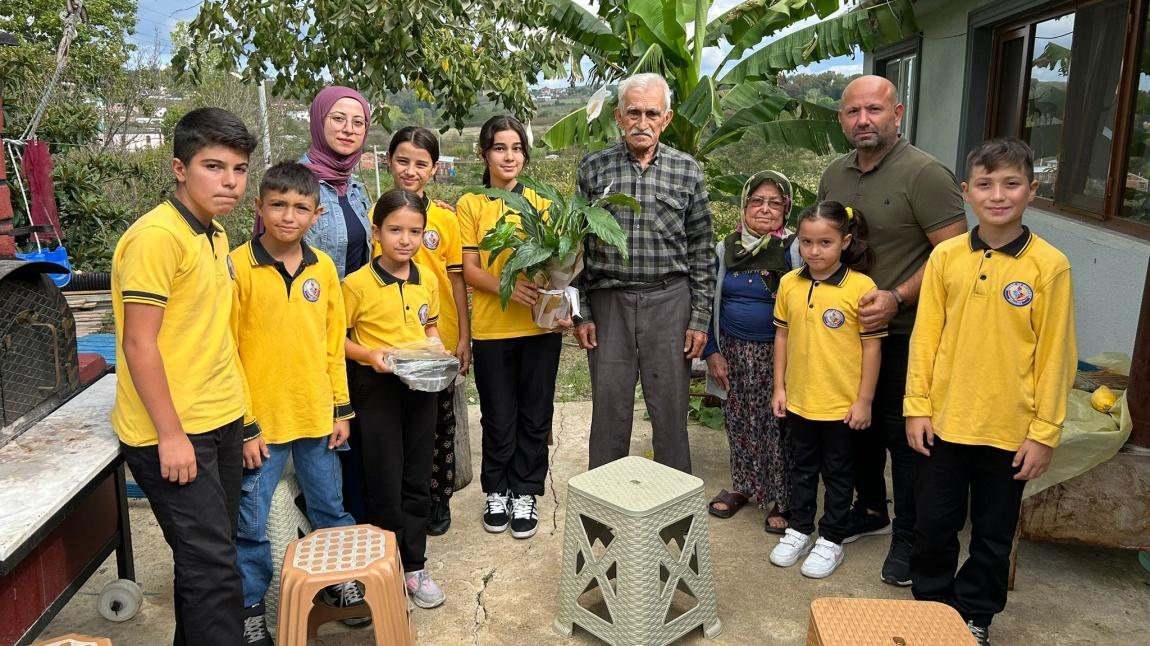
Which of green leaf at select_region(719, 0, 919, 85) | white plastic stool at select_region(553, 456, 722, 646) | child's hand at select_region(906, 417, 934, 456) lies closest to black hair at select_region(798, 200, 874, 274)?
Answer: child's hand at select_region(906, 417, 934, 456)

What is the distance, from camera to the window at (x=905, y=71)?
727 centimetres

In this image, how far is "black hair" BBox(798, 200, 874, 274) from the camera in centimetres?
299

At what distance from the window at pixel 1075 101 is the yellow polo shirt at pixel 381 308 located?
144 inches

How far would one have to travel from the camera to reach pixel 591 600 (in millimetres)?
3037

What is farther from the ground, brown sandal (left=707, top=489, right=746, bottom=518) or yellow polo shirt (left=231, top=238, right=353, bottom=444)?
yellow polo shirt (left=231, top=238, right=353, bottom=444)

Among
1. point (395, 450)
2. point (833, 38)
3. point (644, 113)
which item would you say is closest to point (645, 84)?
point (644, 113)

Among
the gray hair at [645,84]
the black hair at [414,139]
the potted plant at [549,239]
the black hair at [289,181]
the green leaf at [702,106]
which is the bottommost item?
the potted plant at [549,239]

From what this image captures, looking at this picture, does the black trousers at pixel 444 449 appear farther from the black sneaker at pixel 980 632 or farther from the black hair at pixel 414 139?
the black sneaker at pixel 980 632

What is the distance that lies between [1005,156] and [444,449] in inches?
93.7

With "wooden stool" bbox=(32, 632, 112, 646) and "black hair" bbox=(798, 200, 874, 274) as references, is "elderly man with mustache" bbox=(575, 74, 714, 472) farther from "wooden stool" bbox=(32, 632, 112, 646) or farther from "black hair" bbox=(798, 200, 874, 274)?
"wooden stool" bbox=(32, 632, 112, 646)

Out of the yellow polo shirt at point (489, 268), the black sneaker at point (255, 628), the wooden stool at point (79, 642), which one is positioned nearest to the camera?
the wooden stool at point (79, 642)

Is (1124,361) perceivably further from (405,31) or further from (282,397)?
(405,31)

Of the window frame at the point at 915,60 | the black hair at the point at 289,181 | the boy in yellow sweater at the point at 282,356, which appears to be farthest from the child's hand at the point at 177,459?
the window frame at the point at 915,60

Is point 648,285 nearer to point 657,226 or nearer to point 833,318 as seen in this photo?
point 657,226
